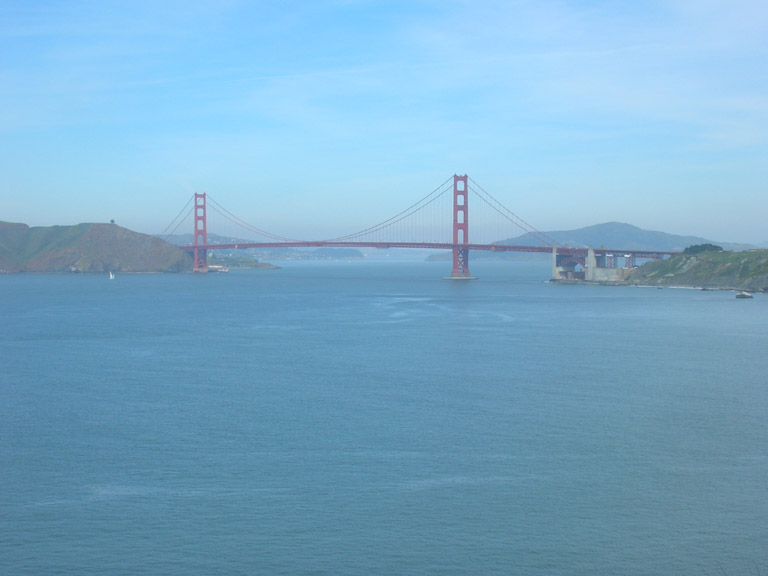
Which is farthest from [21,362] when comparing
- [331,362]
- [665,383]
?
[665,383]

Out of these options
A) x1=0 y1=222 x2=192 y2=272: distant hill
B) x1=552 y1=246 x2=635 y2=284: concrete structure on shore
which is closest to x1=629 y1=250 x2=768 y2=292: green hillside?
x1=552 y1=246 x2=635 y2=284: concrete structure on shore

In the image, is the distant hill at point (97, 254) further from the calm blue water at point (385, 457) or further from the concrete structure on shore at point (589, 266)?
the calm blue water at point (385, 457)

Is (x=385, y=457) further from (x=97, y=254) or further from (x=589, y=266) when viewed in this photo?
(x=97, y=254)

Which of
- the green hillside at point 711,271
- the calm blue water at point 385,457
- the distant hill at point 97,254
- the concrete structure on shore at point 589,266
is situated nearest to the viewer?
the calm blue water at point 385,457

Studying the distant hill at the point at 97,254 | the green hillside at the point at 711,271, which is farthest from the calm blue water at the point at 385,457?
the distant hill at the point at 97,254

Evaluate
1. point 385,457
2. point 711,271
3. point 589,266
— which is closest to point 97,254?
point 589,266

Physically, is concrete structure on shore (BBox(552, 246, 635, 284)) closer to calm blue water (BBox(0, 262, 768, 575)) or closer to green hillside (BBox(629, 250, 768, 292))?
green hillside (BBox(629, 250, 768, 292))

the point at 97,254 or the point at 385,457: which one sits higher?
the point at 97,254
